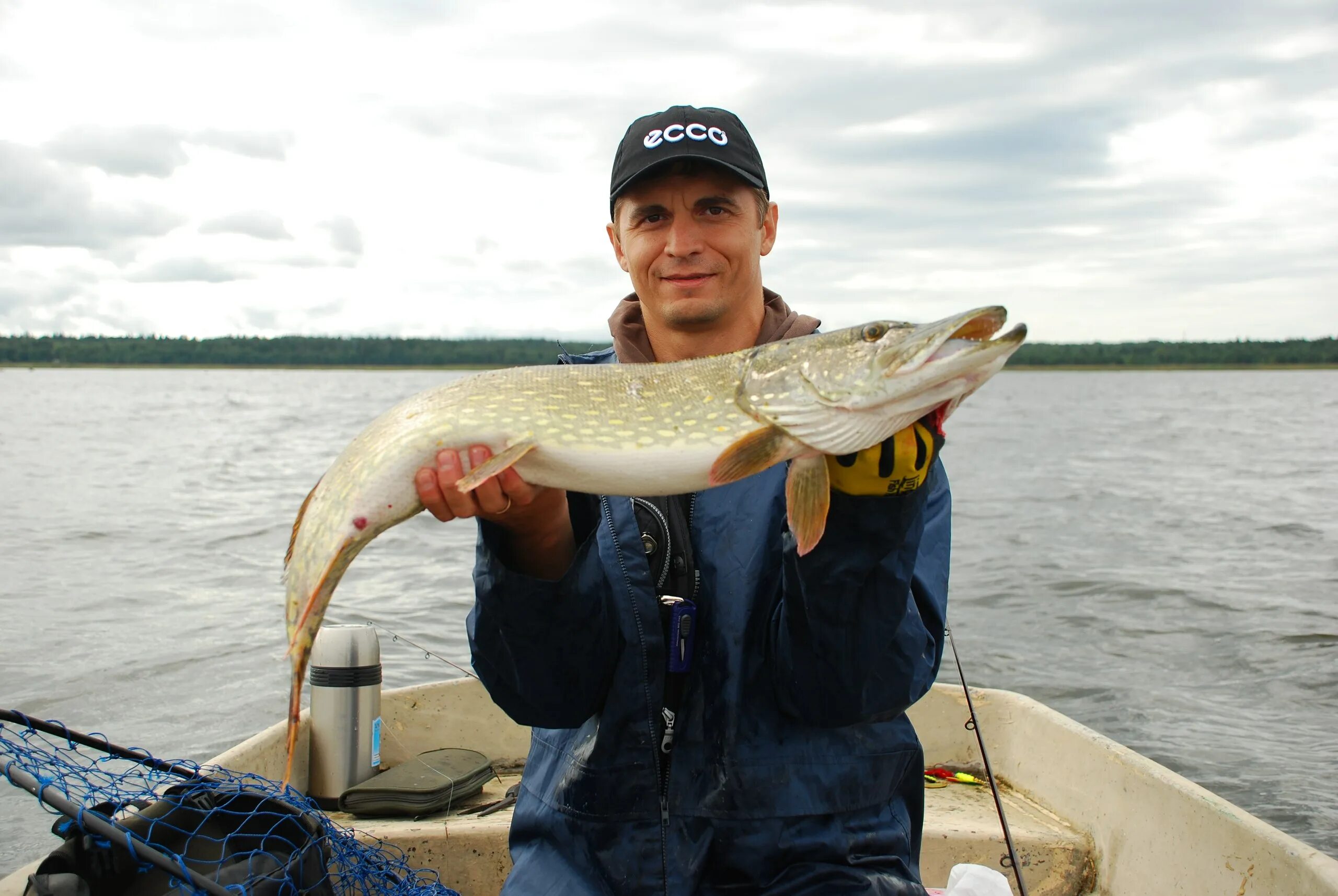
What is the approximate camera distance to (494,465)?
2.43 m

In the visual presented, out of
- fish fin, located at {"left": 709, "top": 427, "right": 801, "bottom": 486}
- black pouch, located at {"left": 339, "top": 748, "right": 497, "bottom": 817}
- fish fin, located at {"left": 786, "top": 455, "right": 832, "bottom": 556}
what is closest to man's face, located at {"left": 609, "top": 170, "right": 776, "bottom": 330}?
fish fin, located at {"left": 709, "top": 427, "right": 801, "bottom": 486}

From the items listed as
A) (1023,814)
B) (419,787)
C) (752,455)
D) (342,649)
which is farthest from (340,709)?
(1023,814)

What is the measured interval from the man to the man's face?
63 centimetres

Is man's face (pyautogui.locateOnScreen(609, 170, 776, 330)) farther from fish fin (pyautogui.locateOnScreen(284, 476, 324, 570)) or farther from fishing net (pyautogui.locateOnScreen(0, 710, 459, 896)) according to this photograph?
fishing net (pyautogui.locateOnScreen(0, 710, 459, 896))

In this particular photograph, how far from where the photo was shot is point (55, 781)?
279cm

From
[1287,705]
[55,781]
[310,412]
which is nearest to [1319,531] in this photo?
[1287,705]

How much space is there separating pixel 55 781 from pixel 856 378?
2386 mm

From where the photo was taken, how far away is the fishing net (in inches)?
91.4

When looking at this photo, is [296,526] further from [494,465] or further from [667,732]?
[667,732]

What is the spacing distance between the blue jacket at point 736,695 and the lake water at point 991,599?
12.9ft

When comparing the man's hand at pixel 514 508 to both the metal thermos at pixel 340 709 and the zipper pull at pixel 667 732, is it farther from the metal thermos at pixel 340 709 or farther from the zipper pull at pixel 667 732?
the metal thermos at pixel 340 709

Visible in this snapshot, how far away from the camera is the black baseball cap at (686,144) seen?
308 cm

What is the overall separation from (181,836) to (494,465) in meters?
1.33

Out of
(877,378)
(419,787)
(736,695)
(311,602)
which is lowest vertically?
(419,787)
